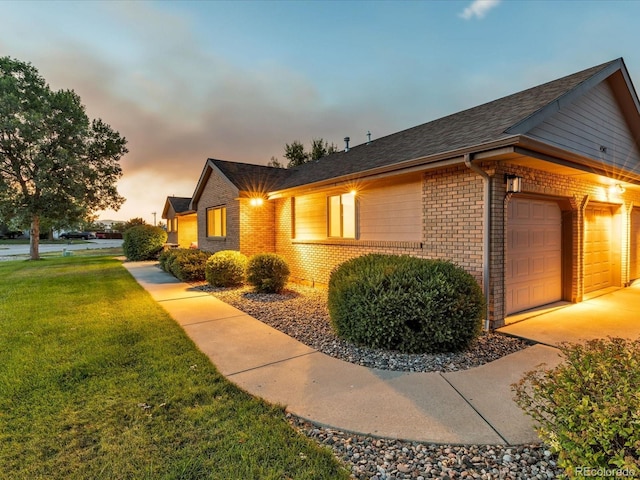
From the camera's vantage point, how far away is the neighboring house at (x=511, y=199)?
5457 mm

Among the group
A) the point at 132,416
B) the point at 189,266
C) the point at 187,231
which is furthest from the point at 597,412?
the point at 187,231

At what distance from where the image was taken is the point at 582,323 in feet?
18.8

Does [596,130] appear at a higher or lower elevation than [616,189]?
higher

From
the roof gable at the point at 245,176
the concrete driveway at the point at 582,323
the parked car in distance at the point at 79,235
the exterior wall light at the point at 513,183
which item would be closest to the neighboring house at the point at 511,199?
the exterior wall light at the point at 513,183

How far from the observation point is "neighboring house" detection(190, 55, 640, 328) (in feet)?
17.9

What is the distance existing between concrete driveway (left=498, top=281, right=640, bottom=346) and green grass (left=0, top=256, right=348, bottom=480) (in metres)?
4.69

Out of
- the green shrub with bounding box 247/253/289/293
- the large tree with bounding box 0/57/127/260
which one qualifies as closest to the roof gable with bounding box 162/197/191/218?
the large tree with bounding box 0/57/127/260

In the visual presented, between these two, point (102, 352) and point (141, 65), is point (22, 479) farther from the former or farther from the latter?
point (141, 65)

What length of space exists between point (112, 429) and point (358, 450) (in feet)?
7.16

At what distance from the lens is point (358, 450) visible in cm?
245

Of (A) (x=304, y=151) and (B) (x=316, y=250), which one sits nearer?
(B) (x=316, y=250)

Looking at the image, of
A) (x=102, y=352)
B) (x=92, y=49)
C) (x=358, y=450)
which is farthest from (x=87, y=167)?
(x=358, y=450)

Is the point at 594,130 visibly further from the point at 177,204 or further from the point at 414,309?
the point at 177,204

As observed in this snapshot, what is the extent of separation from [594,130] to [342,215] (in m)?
6.60
